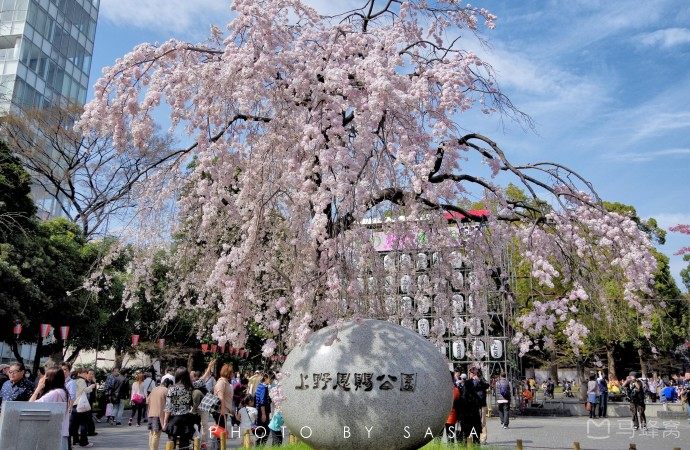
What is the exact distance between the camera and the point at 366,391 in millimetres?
7438

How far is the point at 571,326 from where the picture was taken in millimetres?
9664

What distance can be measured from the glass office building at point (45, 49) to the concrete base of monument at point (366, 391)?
109 feet

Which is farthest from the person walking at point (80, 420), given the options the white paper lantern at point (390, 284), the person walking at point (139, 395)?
the white paper lantern at point (390, 284)

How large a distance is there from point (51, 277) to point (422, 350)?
61.1ft

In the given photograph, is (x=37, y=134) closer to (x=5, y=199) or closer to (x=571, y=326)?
(x=5, y=199)

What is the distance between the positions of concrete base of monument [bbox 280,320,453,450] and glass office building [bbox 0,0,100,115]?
109ft

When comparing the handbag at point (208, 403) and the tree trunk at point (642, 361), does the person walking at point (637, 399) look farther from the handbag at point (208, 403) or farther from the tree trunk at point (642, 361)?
the tree trunk at point (642, 361)

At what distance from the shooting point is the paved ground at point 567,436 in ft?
45.8

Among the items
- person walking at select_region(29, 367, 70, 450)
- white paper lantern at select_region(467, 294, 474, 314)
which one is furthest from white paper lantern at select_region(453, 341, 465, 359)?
person walking at select_region(29, 367, 70, 450)

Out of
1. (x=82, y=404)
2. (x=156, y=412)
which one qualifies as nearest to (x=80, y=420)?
(x=82, y=404)

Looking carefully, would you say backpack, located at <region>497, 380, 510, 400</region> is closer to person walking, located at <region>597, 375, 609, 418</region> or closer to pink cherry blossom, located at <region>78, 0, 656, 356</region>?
person walking, located at <region>597, 375, 609, 418</region>

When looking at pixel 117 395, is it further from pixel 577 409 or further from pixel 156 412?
pixel 577 409

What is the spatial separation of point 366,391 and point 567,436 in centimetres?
1161

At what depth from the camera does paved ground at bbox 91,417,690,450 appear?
1395cm
